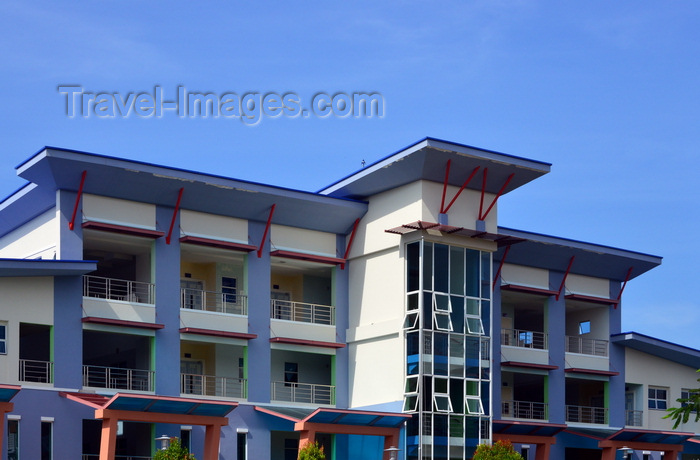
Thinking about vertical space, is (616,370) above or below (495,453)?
above

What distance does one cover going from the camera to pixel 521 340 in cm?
5459

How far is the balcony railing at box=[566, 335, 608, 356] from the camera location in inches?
2031

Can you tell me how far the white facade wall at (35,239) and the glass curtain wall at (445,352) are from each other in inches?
495

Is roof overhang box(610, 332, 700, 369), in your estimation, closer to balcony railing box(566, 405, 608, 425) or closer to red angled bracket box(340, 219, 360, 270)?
balcony railing box(566, 405, 608, 425)

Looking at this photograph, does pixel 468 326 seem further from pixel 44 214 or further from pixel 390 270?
pixel 44 214

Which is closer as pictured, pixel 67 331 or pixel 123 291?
pixel 67 331

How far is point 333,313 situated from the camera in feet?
148

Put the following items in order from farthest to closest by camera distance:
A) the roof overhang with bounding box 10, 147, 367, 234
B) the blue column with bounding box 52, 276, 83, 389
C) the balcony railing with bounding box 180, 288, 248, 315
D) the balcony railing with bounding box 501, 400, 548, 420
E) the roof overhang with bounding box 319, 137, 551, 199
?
the balcony railing with bounding box 501, 400, 548, 420 < the balcony railing with bounding box 180, 288, 248, 315 < the roof overhang with bounding box 319, 137, 551, 199 < the roof overhang with bounding box 10, 147, 367, 234 < the blue column with bounding box 52, 276, 83, 389

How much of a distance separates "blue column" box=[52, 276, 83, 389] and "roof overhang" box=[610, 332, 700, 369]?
24.4 metres

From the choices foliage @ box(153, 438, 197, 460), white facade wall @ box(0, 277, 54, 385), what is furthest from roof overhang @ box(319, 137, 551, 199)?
foliage @ box(153, 438, 197, 460)

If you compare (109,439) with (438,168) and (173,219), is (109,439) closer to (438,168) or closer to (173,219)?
(173,219)

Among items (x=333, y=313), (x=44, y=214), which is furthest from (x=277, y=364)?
(x=44, y=214)

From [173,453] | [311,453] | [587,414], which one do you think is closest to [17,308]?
[173,453]

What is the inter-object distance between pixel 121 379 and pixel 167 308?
5153 millimetres
